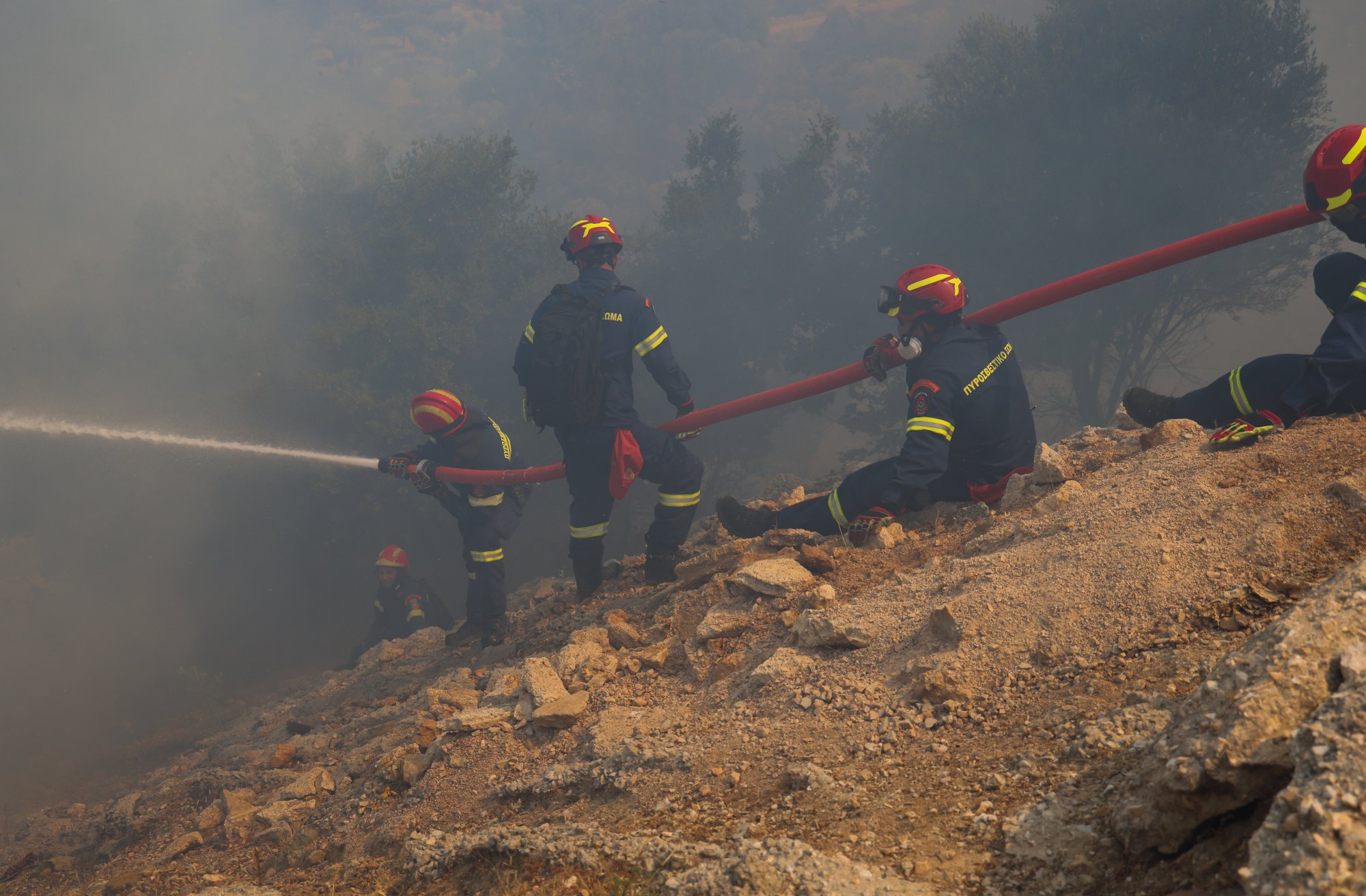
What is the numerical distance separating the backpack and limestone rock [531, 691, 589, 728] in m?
2.77

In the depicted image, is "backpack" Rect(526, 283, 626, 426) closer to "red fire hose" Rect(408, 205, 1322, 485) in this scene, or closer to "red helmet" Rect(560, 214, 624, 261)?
"red helmet" Rect(560, 214, 624, 261)

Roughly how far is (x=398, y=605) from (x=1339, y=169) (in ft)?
30.1

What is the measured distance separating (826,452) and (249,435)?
1492cm

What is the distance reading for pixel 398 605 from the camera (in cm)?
945

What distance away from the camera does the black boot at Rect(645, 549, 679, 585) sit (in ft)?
19.4

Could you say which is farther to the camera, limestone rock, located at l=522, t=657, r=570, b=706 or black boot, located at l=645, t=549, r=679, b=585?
black boot, located at l=645, t=549, r=679, b=585

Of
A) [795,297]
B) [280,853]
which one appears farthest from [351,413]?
[280,853]

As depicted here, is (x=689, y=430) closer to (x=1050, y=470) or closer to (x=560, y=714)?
(x=1050, y=470)

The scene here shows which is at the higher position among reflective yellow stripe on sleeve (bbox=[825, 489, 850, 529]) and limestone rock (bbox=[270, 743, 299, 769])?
reflective yellow stripe on sleeve (bbox=[825, 489, 850, 529])

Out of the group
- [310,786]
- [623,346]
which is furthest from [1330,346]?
[310,786]

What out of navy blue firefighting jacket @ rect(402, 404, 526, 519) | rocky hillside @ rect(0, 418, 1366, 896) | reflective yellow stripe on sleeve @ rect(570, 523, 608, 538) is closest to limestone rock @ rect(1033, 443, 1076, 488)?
rocky hillside @ rect(0, 418, 1366, 896)

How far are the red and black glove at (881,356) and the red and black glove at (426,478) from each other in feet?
13.0

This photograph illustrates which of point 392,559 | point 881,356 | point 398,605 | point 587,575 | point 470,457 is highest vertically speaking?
point 881,356

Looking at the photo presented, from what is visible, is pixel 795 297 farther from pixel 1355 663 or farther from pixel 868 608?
pixel 1355 663
